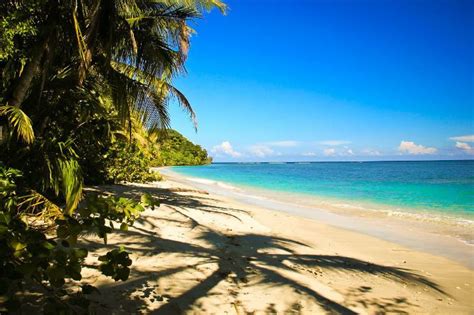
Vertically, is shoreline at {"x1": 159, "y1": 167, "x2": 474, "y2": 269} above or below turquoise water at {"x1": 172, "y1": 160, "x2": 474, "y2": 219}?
below

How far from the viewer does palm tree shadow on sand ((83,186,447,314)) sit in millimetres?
3166

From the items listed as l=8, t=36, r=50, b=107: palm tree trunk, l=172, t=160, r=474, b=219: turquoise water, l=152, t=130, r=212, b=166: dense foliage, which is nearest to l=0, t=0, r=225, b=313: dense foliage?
l=8, t=36, r=50, b=107: palm tree trunk

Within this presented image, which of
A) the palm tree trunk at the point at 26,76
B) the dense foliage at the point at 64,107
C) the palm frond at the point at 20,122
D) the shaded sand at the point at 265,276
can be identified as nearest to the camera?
the dense foliage at the point at 64,107

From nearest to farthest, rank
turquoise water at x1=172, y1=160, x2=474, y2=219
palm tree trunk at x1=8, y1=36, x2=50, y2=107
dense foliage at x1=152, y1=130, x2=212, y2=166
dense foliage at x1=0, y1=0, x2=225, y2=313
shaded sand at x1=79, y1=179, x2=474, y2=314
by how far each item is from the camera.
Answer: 1. dense foliage at x1=0, y1=0, x2=225, y2=313
2. shaded sand at x1=79, y1=179, x2=474, y2=314
3. palm tree trunk at x1=8, y1=36, x2=50, y2=107
4. turquoise water at x1=172, y1=160, x2=474, y2=219
5. dense foliage at x1=152, y1=130, x2=212, y2=166

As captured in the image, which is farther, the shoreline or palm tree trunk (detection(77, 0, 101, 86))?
the shoreline

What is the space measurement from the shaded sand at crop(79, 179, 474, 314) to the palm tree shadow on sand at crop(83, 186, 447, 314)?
1cm

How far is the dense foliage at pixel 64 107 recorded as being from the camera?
1755 millimetres

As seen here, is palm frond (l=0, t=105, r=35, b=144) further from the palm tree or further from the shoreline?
the shoreline

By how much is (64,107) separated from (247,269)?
179 inches

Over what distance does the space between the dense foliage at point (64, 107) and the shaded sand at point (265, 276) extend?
57cm

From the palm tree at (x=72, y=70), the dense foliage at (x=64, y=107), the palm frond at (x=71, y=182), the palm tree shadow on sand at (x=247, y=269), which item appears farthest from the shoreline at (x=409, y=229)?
the palm frond at (x=71, y=182)

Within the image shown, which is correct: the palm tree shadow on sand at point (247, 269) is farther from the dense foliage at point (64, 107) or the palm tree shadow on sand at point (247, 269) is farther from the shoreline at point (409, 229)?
the shoreline at point (409, 229)

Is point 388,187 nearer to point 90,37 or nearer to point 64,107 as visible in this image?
point 64,107

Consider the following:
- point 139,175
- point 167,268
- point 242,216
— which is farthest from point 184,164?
point 167,268
